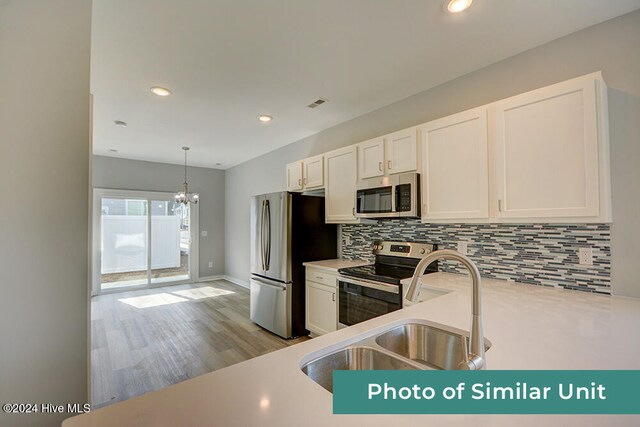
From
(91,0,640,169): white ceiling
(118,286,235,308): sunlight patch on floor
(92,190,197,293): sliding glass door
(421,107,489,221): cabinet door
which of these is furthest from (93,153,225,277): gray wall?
(421,107,489,221): cabinet door

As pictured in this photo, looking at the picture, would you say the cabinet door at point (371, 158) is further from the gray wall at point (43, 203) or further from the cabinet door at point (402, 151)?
the gray wall at point (43, 203)

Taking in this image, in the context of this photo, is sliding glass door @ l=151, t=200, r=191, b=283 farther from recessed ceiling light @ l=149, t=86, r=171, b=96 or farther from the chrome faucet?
the chrome faucet

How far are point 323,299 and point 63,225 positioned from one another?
7.74ft

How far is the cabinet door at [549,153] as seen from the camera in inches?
63.9

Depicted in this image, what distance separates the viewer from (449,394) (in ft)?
2.39

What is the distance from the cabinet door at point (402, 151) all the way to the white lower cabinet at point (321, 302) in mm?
1272

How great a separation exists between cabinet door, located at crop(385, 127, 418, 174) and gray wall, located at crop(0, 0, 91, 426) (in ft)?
7.43

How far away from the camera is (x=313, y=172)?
3.62 meters

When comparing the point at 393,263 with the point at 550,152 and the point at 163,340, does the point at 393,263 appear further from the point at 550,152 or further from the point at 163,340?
the point at 163,340

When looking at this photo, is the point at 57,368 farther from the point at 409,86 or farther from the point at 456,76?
the point at 456,76

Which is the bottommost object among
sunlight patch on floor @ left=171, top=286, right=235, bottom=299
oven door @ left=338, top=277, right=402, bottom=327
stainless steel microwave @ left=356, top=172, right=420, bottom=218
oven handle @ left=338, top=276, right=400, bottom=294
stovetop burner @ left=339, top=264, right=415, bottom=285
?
sunlight patch on floor @ left=171, top=286, right=235, bottom=299

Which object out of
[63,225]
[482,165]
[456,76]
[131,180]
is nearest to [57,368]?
[63,225]

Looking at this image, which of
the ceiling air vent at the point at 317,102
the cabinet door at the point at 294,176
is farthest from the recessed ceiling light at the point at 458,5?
the cabinet door at the point at 294,176

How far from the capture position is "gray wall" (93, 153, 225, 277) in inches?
216
